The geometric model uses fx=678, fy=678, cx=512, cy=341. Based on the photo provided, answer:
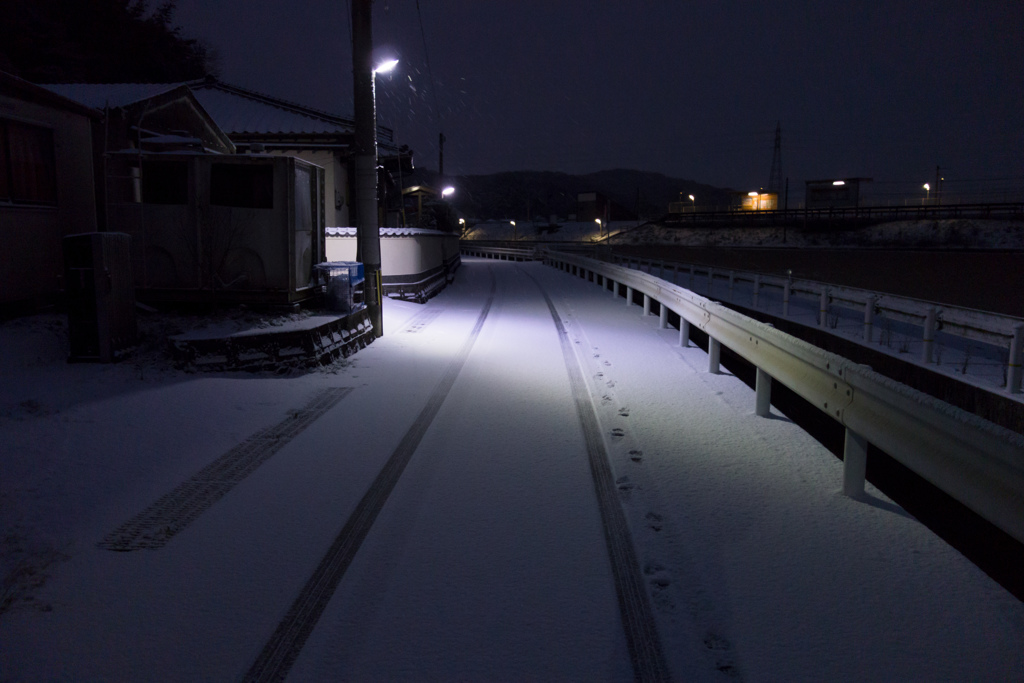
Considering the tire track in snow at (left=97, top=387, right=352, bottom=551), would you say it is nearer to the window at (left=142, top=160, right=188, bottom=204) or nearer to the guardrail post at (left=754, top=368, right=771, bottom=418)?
the guardrail post at (left=754, top=368, right=771, bottom=418)

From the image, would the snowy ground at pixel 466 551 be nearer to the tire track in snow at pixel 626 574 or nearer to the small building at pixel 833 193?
the tire track in snow at pixel 626 574

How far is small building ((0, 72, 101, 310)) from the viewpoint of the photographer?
379 inches

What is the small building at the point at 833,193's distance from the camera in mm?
68750

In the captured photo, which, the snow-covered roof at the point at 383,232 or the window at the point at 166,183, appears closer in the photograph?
the window at the point at 166,183

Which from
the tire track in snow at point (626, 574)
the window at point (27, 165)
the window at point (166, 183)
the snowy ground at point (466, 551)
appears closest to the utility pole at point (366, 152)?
the window at point (166, 183)

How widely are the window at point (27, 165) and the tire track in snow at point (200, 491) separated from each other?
618 cm

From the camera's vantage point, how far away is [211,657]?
10.2ft

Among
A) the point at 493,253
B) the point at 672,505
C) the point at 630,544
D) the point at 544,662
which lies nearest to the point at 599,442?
the point at 672,505

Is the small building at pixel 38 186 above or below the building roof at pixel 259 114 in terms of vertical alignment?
below

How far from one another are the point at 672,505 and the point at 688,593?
1.23 metres

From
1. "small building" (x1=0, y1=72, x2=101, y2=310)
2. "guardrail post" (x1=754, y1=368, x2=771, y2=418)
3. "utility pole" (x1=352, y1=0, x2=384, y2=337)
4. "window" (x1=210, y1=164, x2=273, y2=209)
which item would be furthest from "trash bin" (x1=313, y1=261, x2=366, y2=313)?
"guardrail post" (x1=754, y1=368, x2=771, y2=418)

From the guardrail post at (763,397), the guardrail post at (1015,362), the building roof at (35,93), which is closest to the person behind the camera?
the guardrail post at (763,397)

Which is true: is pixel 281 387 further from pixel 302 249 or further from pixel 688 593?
pixel 688 593

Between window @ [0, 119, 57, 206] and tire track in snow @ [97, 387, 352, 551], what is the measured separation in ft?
20.3
